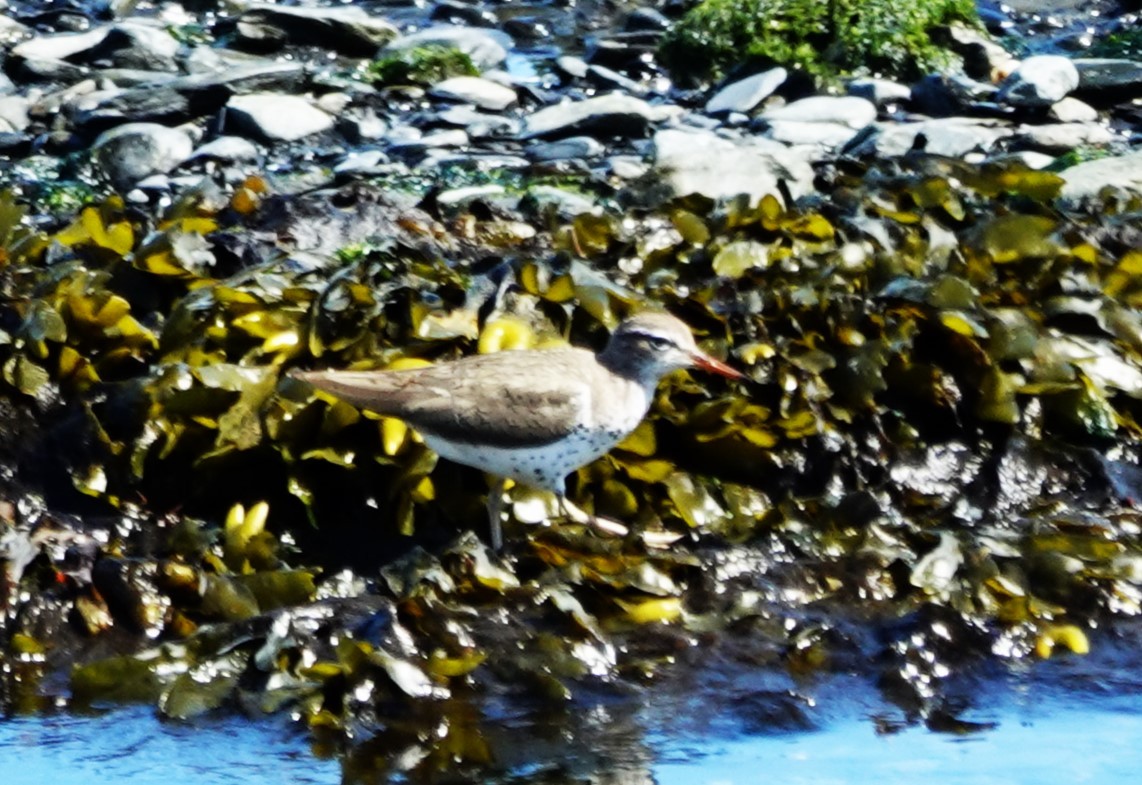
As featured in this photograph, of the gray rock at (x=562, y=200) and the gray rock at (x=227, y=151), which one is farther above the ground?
the gray rock at (x=562, y=200)

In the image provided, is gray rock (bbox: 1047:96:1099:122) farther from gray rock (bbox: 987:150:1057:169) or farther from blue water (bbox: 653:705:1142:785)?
blue water (bbox: 653:705:1142:785)

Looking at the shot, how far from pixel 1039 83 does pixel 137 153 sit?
191 inches

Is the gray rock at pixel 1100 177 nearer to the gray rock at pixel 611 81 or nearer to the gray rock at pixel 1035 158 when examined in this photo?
the gray rock at pixel 1035 158

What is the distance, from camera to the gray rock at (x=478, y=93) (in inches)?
401

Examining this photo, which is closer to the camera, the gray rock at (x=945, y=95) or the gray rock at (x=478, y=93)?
the gray rock at (x=945, y=95)

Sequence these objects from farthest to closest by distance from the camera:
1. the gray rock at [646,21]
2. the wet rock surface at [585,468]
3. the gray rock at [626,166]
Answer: the gray rock at [646,21] → the gray rock at [626,166] → the wet rock surface at [585,468]

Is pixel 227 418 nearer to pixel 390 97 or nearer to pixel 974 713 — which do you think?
pixel 974 713

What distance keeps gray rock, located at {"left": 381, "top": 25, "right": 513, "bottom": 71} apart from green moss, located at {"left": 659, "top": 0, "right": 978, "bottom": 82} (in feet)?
3.45

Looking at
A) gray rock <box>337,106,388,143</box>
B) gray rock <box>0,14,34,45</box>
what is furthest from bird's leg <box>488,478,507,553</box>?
gray rock <box>0,14,34,45</box>

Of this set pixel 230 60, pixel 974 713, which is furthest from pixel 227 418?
pixel 230 60

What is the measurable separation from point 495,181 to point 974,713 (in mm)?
4723

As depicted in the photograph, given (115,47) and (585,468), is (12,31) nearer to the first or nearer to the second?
(115,47)

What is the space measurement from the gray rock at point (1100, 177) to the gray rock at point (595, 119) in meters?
2.71

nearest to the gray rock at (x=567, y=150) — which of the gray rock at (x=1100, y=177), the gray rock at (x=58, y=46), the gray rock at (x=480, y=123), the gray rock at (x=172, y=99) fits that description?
the gray rock at (x=480, y=123)
